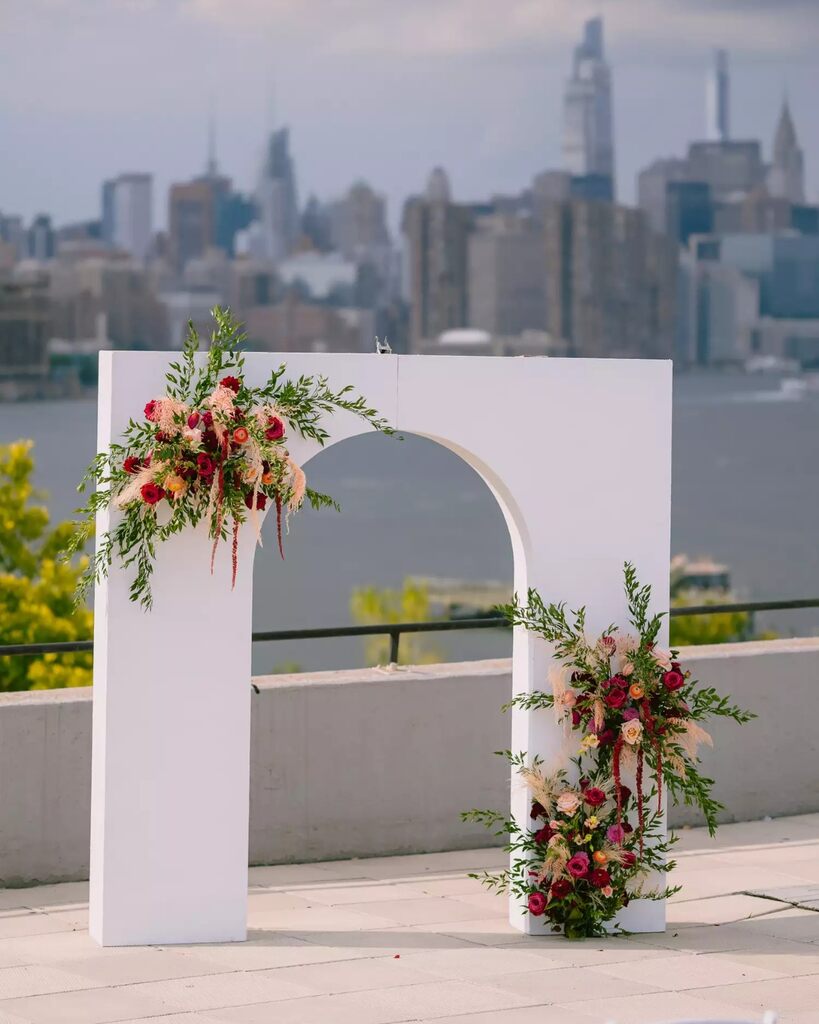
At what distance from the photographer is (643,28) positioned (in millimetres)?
118500

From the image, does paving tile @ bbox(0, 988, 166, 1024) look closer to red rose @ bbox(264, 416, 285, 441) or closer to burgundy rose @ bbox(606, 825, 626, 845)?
burgundy rose @ bbox(606, 825, 626, 845)

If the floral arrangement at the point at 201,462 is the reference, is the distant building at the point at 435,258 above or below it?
above

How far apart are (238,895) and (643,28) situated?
118775 mm

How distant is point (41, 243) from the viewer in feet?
332

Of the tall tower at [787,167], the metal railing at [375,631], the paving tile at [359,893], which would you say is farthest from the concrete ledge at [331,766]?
the tall tower at [787,167]

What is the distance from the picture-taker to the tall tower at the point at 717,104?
375 ft

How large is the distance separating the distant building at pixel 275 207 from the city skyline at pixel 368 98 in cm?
81

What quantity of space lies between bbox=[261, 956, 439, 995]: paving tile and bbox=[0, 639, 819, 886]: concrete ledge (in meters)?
1.75

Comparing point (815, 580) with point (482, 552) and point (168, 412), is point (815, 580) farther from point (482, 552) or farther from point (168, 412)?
point (168, 412)

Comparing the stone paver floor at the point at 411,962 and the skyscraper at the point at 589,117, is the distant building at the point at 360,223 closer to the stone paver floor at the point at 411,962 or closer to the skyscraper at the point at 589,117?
the skyscraper at the point at 589,117

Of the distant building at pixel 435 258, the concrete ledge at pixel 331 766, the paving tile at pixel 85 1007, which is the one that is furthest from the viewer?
the distant building at pixel 435 258

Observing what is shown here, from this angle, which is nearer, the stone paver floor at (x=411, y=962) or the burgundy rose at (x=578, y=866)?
the stone paver floor at (x=411, y=962)

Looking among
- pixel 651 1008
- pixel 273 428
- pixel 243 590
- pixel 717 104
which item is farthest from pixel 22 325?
pixel 651 1008

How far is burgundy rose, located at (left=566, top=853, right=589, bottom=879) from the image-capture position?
624 cm
